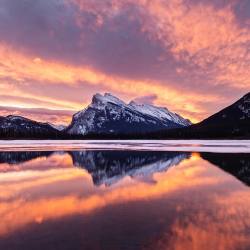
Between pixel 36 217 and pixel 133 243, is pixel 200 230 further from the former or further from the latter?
pixel 36 217

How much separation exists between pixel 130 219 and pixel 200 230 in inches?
107

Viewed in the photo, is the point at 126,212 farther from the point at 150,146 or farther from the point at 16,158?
the point at 150,146

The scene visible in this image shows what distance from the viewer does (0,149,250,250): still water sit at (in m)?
9.47

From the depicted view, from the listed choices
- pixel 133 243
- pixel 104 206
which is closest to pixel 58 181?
pixel 104 206

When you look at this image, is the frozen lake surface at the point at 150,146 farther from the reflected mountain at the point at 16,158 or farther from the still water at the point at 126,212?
the still water at the point at 126,212

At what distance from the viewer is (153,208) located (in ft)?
45.6

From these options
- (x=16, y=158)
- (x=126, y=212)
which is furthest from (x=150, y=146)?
(x=126, y=212)

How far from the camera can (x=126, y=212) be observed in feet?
43.1

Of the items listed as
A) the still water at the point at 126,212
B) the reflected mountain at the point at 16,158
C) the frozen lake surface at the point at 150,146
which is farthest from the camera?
the frozen lake surface at the point at 150,146

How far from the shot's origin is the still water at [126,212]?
31.1 ft

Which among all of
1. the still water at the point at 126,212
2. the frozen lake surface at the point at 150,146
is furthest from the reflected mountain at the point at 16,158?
the frozen lake surface at the point at 150,146

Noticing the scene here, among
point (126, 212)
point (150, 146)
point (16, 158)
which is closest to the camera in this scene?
point (126, 212)

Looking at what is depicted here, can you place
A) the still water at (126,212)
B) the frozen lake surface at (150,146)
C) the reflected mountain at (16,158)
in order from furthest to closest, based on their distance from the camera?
1. the frozen lake surface at (150,146)
2. the reflected mountain at (16,158)
3. the still water at (126,212)

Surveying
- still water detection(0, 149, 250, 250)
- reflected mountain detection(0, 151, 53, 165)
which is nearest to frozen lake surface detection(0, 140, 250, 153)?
reflected mountain detection(0, 151, 53, 165)
